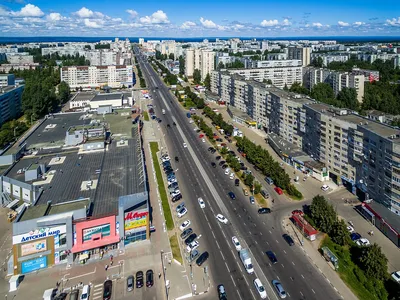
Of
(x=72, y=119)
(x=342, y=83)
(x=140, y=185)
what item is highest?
(x=342, y=83)

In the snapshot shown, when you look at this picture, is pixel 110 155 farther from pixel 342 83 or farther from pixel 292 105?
pixel 342 83

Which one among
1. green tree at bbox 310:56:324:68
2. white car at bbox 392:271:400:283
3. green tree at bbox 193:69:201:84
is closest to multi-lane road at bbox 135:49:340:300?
white car at bbox 392:271:400:283

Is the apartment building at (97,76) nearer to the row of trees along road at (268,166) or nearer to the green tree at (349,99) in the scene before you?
the row of trees along road at (268,166)

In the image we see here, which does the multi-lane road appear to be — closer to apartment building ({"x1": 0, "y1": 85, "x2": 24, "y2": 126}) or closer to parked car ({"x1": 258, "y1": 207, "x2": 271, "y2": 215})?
parked car ({"x1": 258, "y1": 207, "x2": 271, "y2": 215})

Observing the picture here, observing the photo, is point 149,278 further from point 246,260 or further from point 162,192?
point 162,192

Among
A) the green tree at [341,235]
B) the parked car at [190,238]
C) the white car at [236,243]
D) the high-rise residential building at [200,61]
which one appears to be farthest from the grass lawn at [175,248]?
the high-rise residential building at [200,61]

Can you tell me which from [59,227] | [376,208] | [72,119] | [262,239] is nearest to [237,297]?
[262,239]

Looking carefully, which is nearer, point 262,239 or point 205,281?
point 205,281
